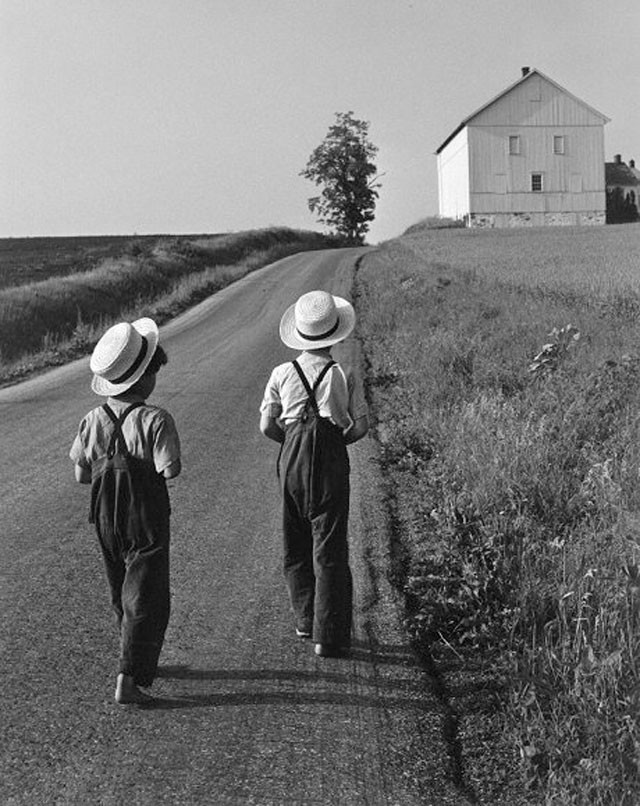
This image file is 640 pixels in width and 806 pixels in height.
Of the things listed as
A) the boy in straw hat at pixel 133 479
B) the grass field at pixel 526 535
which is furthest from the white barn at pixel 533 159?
the boy in straw hat at pixel 133 479

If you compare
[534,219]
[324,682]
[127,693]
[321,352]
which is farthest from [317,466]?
[534,219]

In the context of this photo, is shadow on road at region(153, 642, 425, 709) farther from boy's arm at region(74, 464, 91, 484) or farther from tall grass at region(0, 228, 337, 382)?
tall grass at region(0, 228, 337, 382)

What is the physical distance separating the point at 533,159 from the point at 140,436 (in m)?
66.9

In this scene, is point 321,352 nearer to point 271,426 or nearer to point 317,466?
point 271,426

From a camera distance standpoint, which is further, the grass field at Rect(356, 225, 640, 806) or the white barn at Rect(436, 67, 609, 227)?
the white barn at Rect(436, 67, 609, 227)

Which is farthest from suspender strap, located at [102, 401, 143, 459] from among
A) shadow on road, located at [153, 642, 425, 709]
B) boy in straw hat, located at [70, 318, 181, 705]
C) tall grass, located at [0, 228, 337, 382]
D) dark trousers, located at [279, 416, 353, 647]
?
tall grass, located at [0, 228, 337, 382]

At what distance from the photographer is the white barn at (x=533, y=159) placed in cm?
6688

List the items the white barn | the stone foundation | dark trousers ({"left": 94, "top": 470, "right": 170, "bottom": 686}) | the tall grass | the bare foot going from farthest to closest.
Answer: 1. the stone foundation
2. the white barn
3. the tall grass
4. dark trousers ({"left": 94, "top": 470, "right": 170, "bottom": 686})
5. the bare foot

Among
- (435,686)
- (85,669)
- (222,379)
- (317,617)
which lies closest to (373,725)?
(435,686)

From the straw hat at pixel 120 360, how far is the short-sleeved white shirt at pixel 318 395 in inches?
28.1

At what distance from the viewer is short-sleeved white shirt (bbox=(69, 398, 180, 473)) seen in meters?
4.35

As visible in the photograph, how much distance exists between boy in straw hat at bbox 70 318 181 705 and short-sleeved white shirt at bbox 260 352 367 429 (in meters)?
0.69

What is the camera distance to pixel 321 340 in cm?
495

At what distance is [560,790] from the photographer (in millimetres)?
3275
